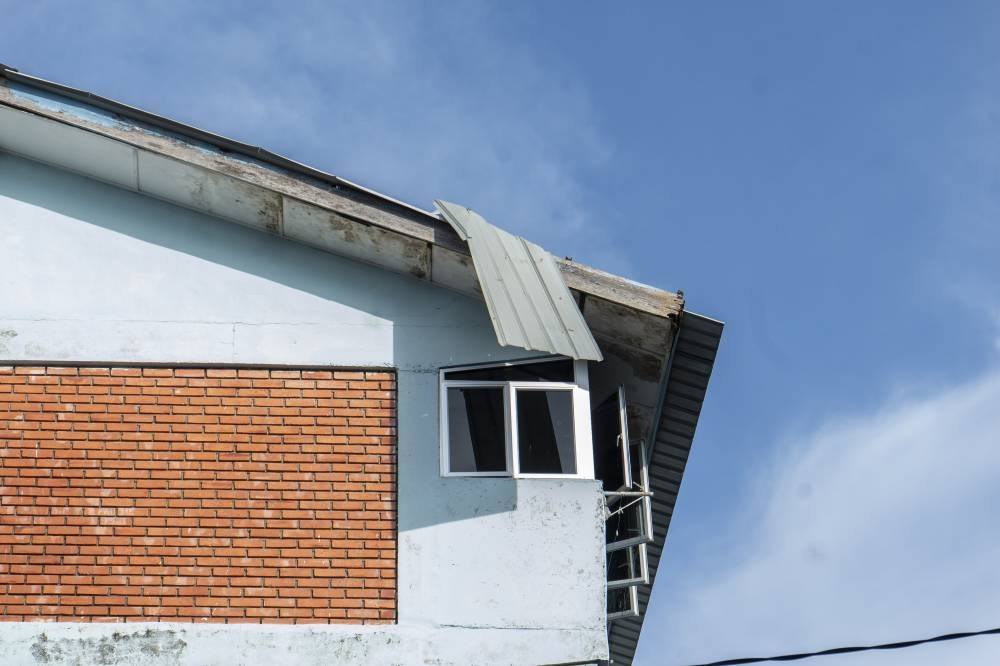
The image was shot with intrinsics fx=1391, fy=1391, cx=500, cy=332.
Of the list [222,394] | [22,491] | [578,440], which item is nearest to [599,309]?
[578,440]

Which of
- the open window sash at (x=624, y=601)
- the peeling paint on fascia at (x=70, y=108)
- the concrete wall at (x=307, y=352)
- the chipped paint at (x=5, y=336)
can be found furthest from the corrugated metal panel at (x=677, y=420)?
the chipped paint at (x=5, y=336)

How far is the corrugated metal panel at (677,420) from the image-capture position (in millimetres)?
12297

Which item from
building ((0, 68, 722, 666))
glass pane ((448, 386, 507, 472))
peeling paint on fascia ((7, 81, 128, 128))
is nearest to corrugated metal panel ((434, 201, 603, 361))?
building ((0, 68, 722, 666))

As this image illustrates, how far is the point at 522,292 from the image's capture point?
1181 centimetres

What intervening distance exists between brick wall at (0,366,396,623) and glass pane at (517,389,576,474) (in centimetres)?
113

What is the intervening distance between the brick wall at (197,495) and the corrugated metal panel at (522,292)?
1.32m

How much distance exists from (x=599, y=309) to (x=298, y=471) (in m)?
2.94

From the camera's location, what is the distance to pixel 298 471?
11.6 metres

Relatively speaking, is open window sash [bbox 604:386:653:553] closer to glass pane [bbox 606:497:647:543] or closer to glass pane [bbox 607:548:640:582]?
glass pane [bbox 606:497:647:543]

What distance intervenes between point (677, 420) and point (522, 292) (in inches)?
104

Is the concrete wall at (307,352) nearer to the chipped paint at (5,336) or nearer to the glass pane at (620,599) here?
the chipped paint at (5,336)

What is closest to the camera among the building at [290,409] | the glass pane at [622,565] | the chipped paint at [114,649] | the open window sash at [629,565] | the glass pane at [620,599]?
the chipped paint at [114,649]

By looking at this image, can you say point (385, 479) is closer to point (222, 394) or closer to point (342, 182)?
point (222, 394)

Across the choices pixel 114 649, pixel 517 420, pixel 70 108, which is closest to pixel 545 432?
pixel 517 420
